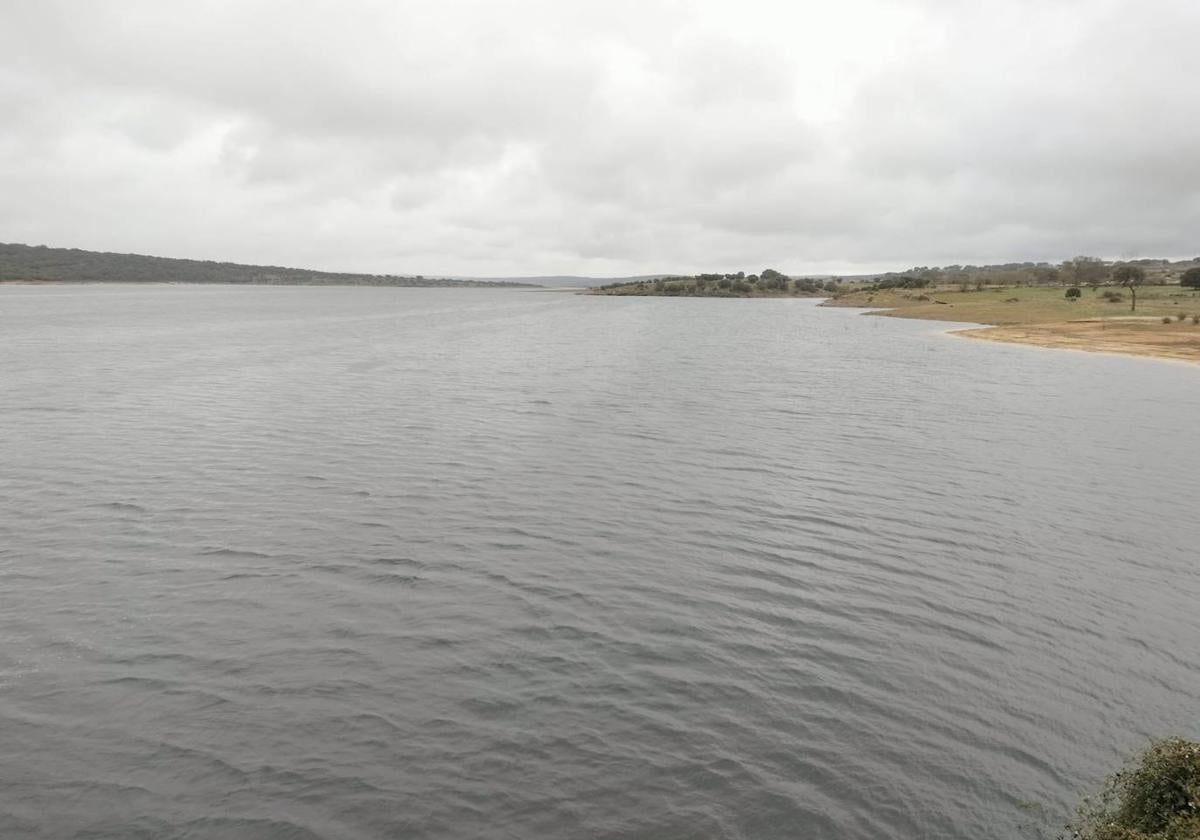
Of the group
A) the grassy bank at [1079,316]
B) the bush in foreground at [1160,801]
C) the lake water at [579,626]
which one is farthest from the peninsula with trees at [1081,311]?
the bush in foreground at [1160,801]

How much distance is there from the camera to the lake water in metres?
11.4

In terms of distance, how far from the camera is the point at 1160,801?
351 inches

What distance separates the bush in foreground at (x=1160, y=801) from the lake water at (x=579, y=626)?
186 cm

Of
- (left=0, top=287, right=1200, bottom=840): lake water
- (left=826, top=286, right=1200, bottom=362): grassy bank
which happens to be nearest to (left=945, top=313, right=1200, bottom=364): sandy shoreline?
(left=826, top=286, right=1200, bottom=362): grassy bank

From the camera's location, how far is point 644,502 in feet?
84.4

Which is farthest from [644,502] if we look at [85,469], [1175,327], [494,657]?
[1175,327]

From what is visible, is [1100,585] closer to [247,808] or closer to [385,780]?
[385,780]

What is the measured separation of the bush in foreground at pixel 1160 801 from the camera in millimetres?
8227

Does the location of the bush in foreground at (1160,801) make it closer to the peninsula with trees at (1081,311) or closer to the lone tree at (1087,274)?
the peninsula with trees at (1081,311)

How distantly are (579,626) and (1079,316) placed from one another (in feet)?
406

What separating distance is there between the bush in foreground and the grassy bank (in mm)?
78311

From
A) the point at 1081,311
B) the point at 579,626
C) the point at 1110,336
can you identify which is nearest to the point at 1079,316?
the point at 1081,311

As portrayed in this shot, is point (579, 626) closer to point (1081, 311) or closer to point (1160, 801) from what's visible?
point (1160, 801)

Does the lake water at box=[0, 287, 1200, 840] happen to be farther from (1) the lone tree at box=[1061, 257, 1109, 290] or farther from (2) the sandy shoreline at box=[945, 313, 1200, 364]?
(1) the lone tree at box=[1061, 257, 1109, 290]
